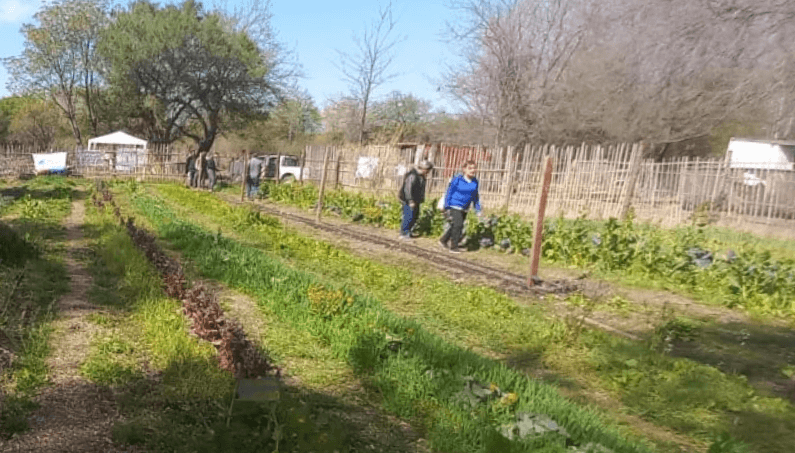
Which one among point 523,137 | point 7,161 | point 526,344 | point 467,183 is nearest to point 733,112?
point 523,137

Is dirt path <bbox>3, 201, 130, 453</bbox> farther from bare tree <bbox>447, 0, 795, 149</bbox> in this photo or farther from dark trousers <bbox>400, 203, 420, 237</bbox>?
bare tree <bbox>447, 0, 795, 149</bbox>

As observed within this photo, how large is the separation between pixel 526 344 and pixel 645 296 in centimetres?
326

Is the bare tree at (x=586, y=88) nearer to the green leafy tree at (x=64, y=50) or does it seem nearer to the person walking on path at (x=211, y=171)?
the person walking on path at (x=211, y=171)

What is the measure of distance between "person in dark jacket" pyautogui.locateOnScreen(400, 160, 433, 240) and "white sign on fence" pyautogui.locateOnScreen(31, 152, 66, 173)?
26.3 metres

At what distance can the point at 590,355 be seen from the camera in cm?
570

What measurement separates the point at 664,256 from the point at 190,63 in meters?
36.7

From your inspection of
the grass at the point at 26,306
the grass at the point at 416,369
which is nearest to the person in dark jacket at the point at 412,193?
the grass at the point at 416,369

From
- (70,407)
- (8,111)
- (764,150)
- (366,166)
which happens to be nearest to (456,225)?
(70,407)

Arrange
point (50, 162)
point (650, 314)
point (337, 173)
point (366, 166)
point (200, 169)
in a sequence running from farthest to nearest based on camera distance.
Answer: point (50, 162), point (200, 169), point (337, 173), point (366, 166), point (650, 314)

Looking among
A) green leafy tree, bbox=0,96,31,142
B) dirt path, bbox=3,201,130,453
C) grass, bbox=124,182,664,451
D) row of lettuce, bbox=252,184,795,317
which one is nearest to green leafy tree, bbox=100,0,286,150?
green leafy tree, bbox=0,96,31,142

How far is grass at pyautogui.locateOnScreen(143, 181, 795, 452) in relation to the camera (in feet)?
14.5

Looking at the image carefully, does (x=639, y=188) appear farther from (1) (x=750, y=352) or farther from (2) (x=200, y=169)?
(2) (x=200, y=169)

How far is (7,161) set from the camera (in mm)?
33406

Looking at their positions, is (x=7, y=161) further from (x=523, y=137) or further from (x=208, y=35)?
(x=523, y=137)
